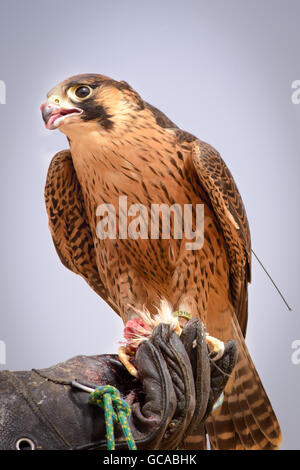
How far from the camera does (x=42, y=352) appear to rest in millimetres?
1754

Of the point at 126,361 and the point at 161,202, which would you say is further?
the point at 161,202

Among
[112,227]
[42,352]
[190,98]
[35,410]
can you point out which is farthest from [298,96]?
[35,410]

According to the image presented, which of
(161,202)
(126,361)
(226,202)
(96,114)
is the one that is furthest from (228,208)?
(126,361)

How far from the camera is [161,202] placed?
1458mm

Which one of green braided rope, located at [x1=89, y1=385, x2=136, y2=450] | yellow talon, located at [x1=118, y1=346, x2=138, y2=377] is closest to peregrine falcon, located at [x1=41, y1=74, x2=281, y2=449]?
yellow talon, located at [x1=118, y1=346, x2=138, y2=377]

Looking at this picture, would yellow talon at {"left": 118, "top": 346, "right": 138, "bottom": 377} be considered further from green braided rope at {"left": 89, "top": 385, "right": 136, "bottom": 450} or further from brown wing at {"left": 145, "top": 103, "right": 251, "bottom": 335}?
brown wing at {"left": 145, "top": 103, "right": 251, "bottom": 335}

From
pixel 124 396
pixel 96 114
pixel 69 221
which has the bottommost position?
pixel 124 396

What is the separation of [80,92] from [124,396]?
75 centimetres

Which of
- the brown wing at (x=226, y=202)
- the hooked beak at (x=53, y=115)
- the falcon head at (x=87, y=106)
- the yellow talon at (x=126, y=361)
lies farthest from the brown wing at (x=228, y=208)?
the yellow talon at (x=126, y=361)

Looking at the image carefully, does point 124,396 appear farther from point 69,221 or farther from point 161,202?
point 69,221
